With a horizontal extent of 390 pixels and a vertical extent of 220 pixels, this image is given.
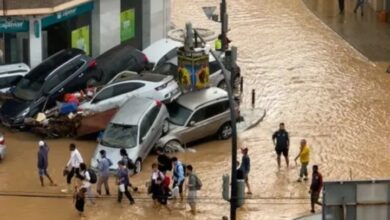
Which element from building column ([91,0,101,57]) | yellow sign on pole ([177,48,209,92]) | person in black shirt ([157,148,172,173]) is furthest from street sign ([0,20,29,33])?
person in black shirt ([157,148,172,173])

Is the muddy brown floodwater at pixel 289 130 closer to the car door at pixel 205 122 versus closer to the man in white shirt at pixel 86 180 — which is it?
the man in white shirt at pixel 86 180

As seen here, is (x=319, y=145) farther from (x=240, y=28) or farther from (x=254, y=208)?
(x=240, y=28)

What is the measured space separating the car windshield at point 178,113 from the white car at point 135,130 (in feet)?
1.58

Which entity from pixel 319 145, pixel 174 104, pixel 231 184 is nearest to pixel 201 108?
pixel 174 104

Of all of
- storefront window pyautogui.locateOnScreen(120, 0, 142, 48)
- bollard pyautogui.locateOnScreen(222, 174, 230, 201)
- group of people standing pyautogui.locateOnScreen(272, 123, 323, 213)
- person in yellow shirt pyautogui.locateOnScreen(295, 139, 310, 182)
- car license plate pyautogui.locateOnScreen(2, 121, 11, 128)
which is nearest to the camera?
bollard pyautogui.locateOnScreen(222, 174, 230, 201)

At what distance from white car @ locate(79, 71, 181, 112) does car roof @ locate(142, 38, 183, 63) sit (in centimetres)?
349

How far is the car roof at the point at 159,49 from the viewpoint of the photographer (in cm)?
4000

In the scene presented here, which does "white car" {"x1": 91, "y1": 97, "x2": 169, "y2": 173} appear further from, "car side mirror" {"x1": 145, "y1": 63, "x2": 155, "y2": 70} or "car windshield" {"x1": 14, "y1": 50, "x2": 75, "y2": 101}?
"car side mirror" {"x1": 145, "y1": 63, "x2": 155, "y2": 70}

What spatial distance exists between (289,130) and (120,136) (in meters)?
5.87

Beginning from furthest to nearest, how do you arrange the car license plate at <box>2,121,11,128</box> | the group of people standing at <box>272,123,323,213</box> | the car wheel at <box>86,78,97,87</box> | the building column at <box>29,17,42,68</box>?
the building column at <box>29,17,42,68</box> < the car wheel at <box>86,78,97,87</box> < the car license plate at <box>2,121,11,128</box> < the group of people standing at <box>272,123,323,213</box>

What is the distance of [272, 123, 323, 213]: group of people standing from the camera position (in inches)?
1163

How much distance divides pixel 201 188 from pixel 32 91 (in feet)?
24.6

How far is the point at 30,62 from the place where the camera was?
39.1 metres

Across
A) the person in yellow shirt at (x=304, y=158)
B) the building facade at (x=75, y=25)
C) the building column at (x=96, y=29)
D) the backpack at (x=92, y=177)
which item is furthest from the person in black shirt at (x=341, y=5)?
the backpack at (x=92, y=177)
